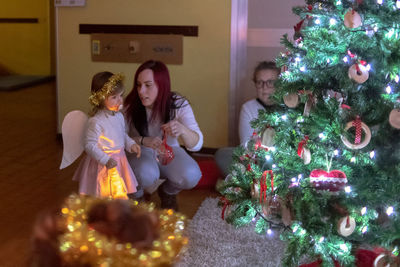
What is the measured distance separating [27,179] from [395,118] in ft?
8.35

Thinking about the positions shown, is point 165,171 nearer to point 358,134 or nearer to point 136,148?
point 136,148

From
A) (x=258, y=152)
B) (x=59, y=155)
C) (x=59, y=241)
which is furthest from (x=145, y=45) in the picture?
(x=59, y=241)

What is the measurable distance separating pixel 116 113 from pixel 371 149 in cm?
126

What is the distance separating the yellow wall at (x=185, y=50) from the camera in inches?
157

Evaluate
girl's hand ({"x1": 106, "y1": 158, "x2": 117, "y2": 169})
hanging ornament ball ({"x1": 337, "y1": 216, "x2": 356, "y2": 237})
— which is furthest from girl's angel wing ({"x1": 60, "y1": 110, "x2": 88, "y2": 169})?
hanging ornament ball ({"x1": 337, "y1": 216, "x2": 356, "y2": 237})

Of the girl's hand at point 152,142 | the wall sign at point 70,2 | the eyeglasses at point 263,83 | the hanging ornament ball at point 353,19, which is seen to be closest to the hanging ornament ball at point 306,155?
the hanging ornament ball at point 353,19

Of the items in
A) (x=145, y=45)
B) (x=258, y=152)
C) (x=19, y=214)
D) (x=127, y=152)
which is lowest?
(x=19, y=214)

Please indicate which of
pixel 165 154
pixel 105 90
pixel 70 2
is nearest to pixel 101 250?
pixel 105 90

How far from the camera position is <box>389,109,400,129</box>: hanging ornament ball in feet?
5.63

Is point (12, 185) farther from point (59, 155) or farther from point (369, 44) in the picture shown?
point (369, 44)

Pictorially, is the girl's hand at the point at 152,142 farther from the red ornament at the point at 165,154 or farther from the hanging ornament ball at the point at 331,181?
the hanging ornament ball at the point at 331,181

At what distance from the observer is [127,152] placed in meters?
2.96

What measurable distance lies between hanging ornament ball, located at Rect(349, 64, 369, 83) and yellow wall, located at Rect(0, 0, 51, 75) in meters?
6.57

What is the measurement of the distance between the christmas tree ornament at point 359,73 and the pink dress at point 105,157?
4.00 feet
